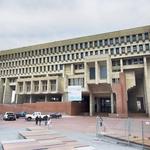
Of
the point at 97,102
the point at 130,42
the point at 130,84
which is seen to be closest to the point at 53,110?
the point at 97,102

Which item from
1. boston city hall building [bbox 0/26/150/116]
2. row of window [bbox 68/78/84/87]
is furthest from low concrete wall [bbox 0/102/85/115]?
row of window [bbox 68/78/84/87]

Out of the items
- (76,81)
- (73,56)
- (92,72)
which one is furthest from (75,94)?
(73,56)

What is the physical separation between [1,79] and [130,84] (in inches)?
2158

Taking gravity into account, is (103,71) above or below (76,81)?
above

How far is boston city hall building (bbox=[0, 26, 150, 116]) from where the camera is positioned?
63.2m

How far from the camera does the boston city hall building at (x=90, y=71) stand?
2489 inches

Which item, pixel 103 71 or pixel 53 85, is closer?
pixel 103 71

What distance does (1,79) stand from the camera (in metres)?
93.8

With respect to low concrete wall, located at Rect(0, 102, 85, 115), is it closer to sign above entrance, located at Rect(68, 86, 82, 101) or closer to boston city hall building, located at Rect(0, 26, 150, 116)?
boston city hall building, located at Rect(0, 26, 150, 116)

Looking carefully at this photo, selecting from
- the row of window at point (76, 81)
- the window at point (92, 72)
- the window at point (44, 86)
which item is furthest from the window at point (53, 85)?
the window at point (92, 72)

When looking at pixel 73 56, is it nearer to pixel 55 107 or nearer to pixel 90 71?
pixel 90 71

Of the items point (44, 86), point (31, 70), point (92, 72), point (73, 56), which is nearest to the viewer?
point (92, 72)

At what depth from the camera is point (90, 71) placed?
65.9 m

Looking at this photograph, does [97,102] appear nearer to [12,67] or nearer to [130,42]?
[130,42]
